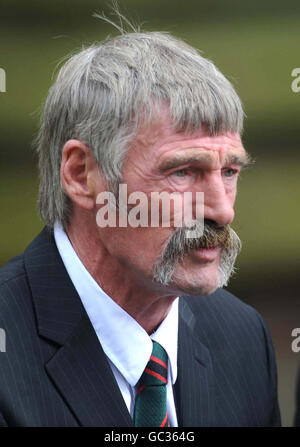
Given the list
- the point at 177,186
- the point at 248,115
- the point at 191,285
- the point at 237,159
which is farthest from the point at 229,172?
the point at 248,115

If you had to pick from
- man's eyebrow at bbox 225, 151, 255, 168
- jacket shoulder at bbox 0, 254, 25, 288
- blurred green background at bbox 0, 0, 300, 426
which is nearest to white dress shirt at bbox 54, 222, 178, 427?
jacket shoulder at bbox 0, 254, 25, 288

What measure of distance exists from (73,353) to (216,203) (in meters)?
0.43

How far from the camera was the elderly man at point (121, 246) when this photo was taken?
1.70 metres

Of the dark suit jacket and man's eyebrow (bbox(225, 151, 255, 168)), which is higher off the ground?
man's eyebrow (bbox(225, 151, 255, 168))

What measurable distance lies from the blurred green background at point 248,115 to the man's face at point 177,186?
1.93 metres

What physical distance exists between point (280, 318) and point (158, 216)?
2.38 metres

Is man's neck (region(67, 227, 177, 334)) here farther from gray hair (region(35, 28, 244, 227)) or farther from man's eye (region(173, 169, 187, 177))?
man's eye (region(173, 169, 187, 177))

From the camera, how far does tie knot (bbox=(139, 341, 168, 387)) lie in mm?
1788

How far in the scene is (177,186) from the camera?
1.73 meters

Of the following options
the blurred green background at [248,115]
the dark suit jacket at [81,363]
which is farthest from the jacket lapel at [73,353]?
the blurred green background at [248,115]
